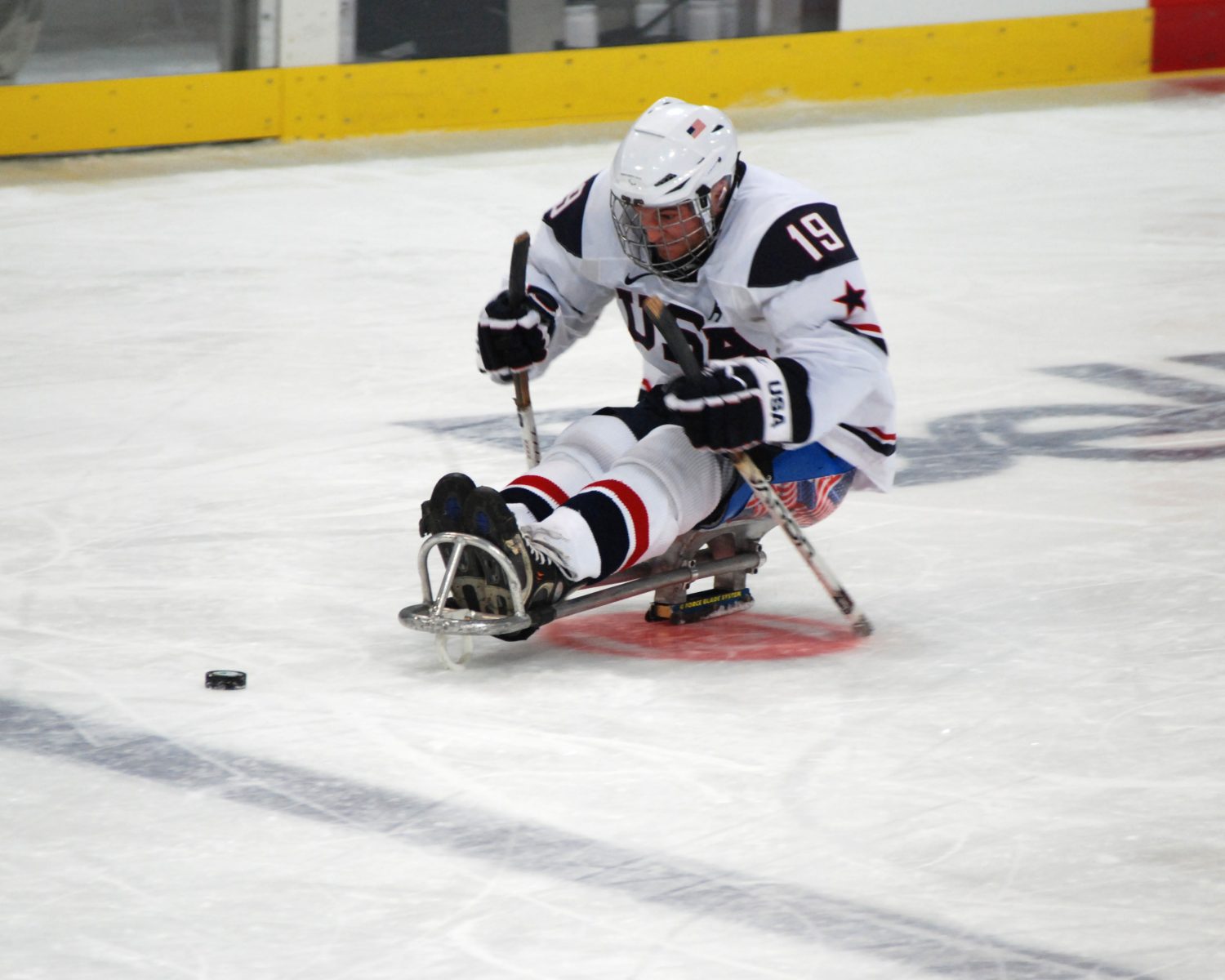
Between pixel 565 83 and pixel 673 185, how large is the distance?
20.9ft

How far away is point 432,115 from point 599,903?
7134mm

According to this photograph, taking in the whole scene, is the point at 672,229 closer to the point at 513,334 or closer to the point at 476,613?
the point at 513,334

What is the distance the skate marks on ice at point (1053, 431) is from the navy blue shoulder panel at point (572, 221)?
109 cm

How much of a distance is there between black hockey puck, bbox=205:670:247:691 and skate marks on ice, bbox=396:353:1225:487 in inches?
61.7

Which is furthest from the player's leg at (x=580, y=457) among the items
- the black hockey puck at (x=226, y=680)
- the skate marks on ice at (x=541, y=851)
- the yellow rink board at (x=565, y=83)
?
the yellow rink board at (x=565, y=83)

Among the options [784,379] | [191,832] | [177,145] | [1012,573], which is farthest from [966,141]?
[191,832]

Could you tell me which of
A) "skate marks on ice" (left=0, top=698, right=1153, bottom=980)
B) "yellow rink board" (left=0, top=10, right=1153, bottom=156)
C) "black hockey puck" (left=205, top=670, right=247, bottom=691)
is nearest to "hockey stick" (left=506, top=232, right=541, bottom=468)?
"black hockey puck" (left=205, top=670, right=247, bottom=691)

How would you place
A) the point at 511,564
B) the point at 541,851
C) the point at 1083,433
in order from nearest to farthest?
the point at 541,851 → the point at 511,564 → the point at 1083,433

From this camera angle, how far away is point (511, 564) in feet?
9.08

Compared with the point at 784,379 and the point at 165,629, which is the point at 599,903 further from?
the point at 165,629

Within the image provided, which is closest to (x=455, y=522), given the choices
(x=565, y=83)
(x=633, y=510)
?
(x=633, y=510)

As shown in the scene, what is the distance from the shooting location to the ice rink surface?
2.10 metres

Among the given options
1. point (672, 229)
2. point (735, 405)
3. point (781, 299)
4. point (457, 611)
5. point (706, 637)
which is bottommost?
point (706, 637)

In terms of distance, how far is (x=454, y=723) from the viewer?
Result: 2.71m
